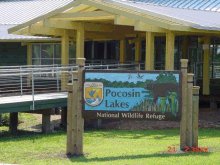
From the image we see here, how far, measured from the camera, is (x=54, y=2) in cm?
3594

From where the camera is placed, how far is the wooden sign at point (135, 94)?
12586 millimetres

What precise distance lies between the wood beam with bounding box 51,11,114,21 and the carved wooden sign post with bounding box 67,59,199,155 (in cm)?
890

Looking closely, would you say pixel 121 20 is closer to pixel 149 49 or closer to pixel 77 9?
pixel 149 49

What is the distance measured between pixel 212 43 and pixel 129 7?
334 inches

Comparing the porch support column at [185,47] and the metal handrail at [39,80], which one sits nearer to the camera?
the metal handrail at [39,80]

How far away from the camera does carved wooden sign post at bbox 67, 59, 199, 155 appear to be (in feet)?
41.3

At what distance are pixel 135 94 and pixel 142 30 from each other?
26.3 ft

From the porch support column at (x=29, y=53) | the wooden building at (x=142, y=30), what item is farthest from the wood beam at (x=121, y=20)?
the porch support column at (x=29, y=53)

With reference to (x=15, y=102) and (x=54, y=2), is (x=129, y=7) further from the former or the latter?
(x=54, y=2)

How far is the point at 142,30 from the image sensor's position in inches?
802

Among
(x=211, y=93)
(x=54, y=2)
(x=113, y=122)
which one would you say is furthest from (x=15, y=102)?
(x=54, y=2)

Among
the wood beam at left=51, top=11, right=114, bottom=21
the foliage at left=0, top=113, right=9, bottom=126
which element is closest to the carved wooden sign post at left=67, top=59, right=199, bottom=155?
the wood beam at left=51, top=11, right=114, bottom=21

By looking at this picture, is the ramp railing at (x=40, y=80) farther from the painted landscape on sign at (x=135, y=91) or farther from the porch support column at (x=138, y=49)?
the painted landscape on sign at (x=135, y=91)

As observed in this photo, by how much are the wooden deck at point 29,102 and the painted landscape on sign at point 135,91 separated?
550cm
